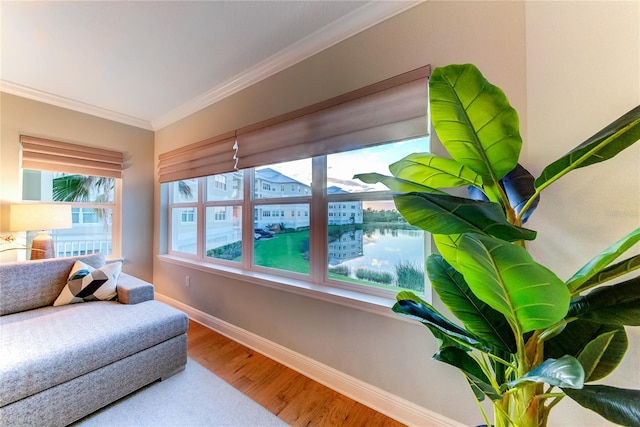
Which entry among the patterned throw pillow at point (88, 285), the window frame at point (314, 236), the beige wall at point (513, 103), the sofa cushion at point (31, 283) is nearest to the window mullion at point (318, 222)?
the window frame at point (314, 236)

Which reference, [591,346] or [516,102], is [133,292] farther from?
[516,102]

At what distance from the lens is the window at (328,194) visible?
1408 mm

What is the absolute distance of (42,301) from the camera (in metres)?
1.86

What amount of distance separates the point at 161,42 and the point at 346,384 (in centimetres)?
275

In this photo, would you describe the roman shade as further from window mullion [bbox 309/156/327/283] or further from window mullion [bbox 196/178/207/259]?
window mullion [bbox 196/178/207/259]

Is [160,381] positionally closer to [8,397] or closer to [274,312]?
[8,397]

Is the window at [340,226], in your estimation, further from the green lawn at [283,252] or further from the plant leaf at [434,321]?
the plant leaf at [434,321]

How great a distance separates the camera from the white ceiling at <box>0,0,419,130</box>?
56.1 inches

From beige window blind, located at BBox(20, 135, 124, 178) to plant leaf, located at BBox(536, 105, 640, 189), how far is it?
3.90m

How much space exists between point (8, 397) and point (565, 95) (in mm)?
2891

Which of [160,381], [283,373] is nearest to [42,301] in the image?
[160,381]

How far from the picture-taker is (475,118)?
2.06 ft

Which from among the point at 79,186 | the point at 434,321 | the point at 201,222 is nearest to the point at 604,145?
the point at 434,321

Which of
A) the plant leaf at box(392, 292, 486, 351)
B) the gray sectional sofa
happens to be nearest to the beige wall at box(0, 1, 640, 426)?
the plant leaf at box(392, 292, 486, 351)
